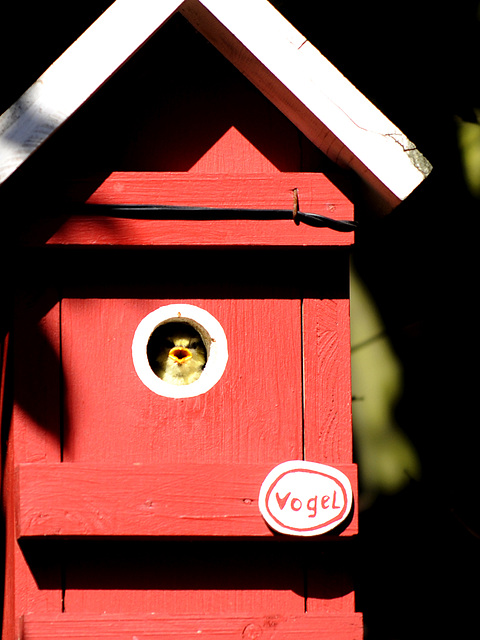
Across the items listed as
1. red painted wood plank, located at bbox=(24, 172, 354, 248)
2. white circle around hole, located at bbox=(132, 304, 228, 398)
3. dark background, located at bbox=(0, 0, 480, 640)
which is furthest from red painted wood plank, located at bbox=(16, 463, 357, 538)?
dark background, located at bbox=(0, 0, 480, 640)

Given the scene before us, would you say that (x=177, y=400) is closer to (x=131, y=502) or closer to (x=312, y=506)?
(x=131, y=502)

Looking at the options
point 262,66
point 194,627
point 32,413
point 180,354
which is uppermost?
point 262,66

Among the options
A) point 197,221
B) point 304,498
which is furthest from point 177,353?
point 304,498

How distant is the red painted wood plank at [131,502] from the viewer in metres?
1.18

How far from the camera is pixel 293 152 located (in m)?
1.31

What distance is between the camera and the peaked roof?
45.3 inches

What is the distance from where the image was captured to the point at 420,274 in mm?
2160

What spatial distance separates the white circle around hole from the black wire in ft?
0.57

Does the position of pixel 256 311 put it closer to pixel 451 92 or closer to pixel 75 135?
pixel 75 135

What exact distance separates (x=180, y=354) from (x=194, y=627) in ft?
1.62

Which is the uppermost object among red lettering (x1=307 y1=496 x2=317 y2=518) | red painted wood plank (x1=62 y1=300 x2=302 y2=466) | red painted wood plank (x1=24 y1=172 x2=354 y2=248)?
red painted wood plank (x1=24 y1=172 x2=354 y2=248)

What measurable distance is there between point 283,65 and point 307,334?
48 centimetres

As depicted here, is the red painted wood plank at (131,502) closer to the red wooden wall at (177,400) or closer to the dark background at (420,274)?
the red wooden wall at (177,400)

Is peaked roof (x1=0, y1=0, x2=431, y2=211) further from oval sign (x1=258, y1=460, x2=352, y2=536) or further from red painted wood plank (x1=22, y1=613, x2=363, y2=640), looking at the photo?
red painted wood plank (x1=22, y1=613, x2=363, y2=640)
